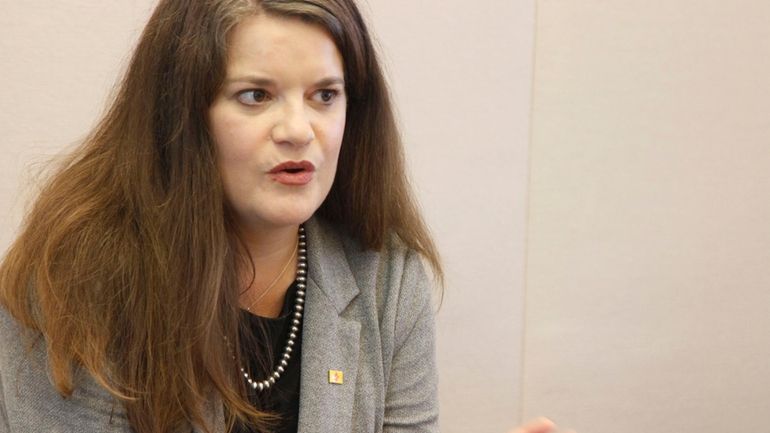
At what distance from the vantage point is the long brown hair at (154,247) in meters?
1.25

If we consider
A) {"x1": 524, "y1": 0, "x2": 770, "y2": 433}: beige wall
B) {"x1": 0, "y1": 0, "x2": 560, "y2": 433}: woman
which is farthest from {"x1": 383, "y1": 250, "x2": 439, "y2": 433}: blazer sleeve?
{"x1": 524, "y1": 0, "x2": 770, "y2": 433}: beige wall

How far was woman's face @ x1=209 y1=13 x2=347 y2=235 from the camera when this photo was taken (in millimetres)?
1251

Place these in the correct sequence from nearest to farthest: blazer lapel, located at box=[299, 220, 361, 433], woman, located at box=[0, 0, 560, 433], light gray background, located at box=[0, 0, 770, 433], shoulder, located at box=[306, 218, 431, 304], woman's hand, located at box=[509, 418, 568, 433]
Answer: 1. woman's hand, located at box=[509, 418, 568, 433]
2. woman, located at box=[0, 0, 560, 433]
3. blazer lapel, located at box=[299, 220, 361, 433]
4. shoulder, located at box=[306, 218, 431, 304]
5. light gray background, located at box=[0, 0, 770, 433]

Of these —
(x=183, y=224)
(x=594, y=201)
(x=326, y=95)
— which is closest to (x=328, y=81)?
(x=326, y=95)

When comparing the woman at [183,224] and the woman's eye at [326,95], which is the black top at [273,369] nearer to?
the woman at [183,224]

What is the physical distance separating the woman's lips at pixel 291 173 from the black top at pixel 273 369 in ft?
0.74

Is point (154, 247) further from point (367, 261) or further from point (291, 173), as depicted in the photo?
point (367, 261)

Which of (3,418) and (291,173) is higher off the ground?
(291,173)

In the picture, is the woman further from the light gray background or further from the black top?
the light gray background

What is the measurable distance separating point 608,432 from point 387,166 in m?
1.18

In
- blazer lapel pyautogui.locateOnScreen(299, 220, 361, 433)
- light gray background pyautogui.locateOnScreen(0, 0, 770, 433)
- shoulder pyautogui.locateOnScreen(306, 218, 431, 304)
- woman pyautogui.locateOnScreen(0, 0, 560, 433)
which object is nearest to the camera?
woman pyautogui.locateOnScreen(0, 0, 560, 433)

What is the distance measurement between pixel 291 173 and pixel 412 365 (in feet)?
1.25

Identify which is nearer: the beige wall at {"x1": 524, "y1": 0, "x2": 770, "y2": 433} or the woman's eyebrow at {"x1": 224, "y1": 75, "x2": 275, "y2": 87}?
the woman's eyebrow at {"x1": 224, "y1": 75, "x2": 275, "y2": 87}

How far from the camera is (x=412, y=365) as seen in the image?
1.50 m
